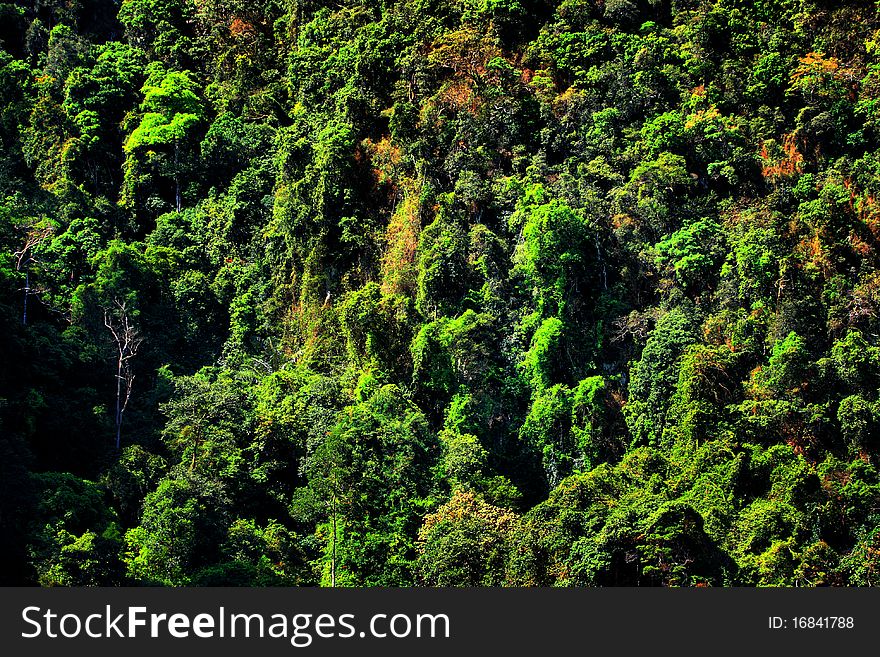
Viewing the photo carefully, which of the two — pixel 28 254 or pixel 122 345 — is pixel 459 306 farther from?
pixel 28 254

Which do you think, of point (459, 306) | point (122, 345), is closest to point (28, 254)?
point (122, 345)

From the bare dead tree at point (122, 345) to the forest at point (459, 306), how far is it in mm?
96

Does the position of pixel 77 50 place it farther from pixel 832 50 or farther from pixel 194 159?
pixel 832 50

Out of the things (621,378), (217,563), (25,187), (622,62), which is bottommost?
(217,563)

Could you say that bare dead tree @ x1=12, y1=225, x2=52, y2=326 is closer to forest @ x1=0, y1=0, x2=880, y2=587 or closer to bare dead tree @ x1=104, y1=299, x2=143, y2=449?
forest @ x1=0, y1=0, x2=880, y2=587

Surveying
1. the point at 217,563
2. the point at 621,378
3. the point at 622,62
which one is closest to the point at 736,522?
the point at 621,378

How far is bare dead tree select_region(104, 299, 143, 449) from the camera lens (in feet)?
106

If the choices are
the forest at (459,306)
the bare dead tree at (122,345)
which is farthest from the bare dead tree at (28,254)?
the bare dead tree at (122,345)

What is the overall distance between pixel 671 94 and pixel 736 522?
10873 mm

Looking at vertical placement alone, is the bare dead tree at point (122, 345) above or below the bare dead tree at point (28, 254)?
below

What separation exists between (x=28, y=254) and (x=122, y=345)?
3565mm

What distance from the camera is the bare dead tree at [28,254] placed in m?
33.8

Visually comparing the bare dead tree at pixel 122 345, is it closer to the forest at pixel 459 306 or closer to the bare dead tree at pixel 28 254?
the forest at pixel 459 306

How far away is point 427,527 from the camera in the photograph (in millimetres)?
28672
